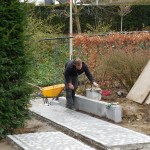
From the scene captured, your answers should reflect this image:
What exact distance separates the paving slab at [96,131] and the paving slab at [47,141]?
1.29ft

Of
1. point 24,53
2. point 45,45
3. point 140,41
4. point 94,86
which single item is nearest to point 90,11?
point 45,45

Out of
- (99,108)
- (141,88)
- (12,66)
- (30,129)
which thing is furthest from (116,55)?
(12,66)

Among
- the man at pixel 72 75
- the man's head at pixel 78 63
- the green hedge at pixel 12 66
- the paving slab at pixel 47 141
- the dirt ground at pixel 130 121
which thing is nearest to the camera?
the paving slab at pixel 47 141

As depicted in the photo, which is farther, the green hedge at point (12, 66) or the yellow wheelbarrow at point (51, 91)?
the yellow wheelbarrow at point (51, 91)

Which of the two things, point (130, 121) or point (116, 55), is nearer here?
point (130, 121)

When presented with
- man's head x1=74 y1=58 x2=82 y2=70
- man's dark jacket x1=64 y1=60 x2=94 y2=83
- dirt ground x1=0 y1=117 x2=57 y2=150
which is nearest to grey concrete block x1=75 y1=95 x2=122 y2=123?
man's dark jacket x1=64 y1=60 x2=94 y2=83

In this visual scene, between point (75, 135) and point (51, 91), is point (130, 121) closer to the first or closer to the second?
point (75, 135)

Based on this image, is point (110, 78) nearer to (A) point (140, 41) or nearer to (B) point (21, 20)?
(A) point (140, 41)

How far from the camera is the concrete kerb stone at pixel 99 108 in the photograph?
11.0 metres

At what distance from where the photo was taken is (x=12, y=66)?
960 cm

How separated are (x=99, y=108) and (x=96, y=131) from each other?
1811 millimetres

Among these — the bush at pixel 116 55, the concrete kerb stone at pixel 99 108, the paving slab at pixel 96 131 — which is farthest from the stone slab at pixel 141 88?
the paving slab at pixel 96 131

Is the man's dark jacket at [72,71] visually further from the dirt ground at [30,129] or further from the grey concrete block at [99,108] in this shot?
the dirt ground at [30,129]

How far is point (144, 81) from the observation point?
1222 centimetres
